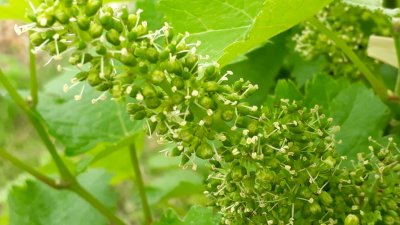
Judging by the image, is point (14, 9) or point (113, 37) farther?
point (14, 9)

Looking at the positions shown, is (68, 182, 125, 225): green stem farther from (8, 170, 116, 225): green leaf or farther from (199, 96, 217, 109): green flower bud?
(199, 96, 217, 109): green flower bud

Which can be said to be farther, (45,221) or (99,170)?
(99,170)

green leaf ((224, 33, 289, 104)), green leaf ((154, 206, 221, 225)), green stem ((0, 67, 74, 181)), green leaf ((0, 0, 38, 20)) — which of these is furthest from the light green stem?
green leaf ((224, 33, 289, 104))

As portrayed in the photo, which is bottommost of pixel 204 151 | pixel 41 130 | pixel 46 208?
pixel 46 208

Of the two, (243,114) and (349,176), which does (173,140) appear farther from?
(349,176)

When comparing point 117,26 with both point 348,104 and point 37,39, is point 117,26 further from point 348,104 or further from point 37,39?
point 348,104

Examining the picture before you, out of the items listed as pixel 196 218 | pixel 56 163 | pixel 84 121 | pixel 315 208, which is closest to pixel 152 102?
pixel 315 208

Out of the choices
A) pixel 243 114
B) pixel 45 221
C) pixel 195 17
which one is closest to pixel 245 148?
pixel 243 114
